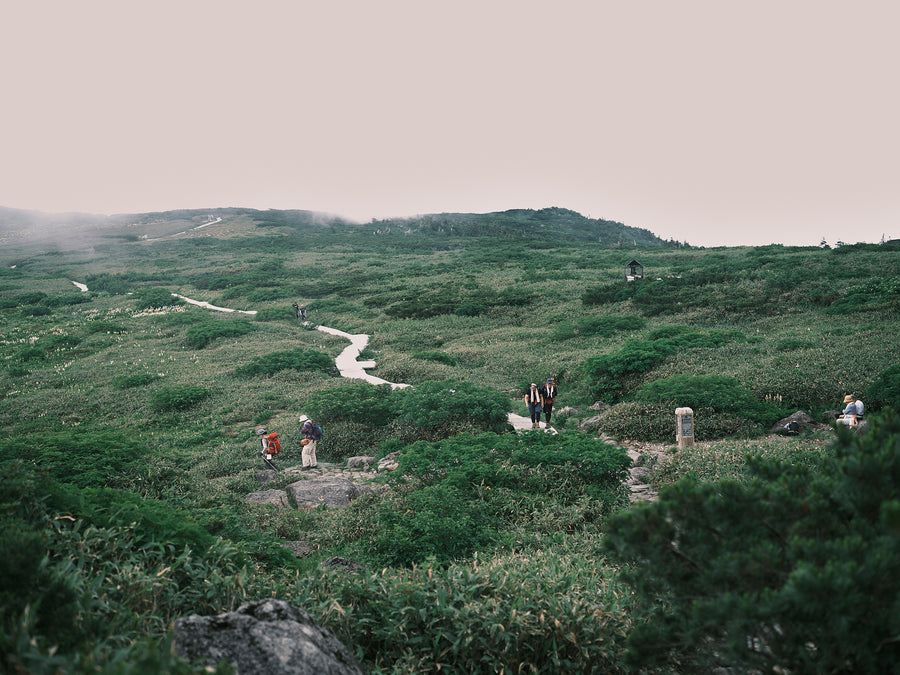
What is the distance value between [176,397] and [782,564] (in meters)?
19.0

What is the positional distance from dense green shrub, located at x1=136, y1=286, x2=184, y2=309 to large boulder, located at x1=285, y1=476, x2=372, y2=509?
40099mm

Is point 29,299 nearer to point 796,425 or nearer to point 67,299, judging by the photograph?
point 67,299

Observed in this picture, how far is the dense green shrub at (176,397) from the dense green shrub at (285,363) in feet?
9.60

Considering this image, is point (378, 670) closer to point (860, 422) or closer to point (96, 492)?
point (96, 492)

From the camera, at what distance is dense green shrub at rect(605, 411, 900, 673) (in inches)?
101

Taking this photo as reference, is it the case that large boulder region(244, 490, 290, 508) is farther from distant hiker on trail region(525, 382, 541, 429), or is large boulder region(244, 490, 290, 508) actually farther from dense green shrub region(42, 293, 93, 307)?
dense green shrub region(42, 293, 93, 307)

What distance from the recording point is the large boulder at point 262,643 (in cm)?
327

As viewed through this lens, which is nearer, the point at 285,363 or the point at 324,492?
the point at 324,492

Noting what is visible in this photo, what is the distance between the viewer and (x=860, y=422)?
37.2 ft

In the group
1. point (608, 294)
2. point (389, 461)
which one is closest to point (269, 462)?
point (389, 461)

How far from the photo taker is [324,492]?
9.98 m

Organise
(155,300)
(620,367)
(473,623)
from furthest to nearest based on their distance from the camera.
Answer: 1. (155,300)
2. (620,367)
3. (473,623)

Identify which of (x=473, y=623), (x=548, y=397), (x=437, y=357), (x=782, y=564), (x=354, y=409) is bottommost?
(x=354, y=409)

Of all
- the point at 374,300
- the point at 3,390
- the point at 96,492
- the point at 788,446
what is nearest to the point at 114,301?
the point at 374,300
